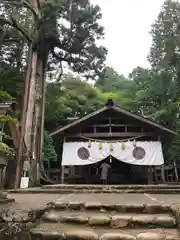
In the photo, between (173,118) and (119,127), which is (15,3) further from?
(173,118)

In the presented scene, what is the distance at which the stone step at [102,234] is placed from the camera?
2947 mm

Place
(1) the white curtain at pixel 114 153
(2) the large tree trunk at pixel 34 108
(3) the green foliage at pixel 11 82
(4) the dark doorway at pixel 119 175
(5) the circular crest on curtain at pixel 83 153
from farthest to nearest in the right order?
(3) the green foliage at pixel 11 82 → (4) the dark doorway at pixel 119 175 → (5) the circular crest on curtain at pixel 83 153 → (2) the large tree trunk at pixel 34 108 → (1) the white curtain at pixel 114 153

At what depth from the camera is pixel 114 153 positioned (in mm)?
13156

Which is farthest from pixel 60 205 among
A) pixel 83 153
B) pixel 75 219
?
pixel 83 153

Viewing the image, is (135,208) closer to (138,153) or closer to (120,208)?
(120,208)

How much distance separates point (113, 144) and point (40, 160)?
468cm

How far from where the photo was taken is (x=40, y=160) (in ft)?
47.3

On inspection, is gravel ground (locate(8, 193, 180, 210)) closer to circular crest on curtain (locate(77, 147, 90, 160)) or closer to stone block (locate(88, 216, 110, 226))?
stone block (locate(88, 216, 110, 226))

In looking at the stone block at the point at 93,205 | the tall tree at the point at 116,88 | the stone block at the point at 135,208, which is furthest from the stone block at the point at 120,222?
the tall tree at the point at 116,88

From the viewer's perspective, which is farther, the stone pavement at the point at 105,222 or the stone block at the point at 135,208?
the stone block at the point at 135,208

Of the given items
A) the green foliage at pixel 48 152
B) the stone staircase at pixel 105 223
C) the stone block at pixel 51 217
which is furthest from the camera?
the green foliage at pixel 48 152

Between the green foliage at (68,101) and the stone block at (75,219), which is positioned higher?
the green foliage at (68,101)

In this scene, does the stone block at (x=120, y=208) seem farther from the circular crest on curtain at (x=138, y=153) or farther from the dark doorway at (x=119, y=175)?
the dark doorway at (x=119, y=175)

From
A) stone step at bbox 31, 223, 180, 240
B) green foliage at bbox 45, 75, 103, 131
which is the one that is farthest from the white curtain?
stone step at bbox 31, 223, 180, 240
